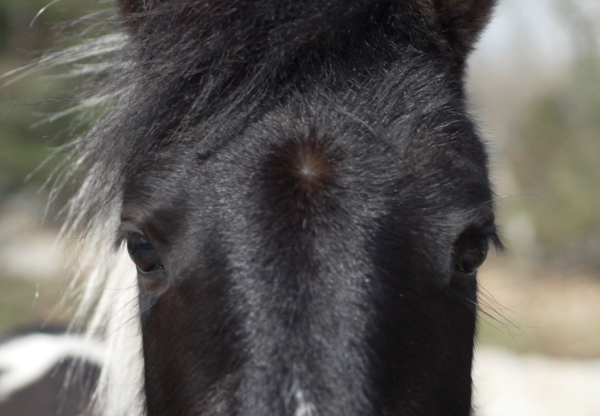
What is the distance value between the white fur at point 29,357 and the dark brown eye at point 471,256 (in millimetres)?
1973

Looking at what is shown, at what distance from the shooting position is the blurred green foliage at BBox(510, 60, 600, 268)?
984cm

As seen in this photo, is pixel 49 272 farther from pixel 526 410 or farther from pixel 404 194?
pixel 404 194

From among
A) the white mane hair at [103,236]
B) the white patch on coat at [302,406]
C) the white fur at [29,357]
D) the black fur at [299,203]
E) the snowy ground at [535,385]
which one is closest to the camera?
the white patch on coat at [302,406]

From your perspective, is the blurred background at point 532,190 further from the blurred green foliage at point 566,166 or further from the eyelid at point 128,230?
the eyelid at point 128,230

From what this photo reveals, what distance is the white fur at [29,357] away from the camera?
3.14 meters

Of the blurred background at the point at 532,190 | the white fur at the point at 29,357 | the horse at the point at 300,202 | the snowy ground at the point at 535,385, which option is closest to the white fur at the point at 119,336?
the horse at the point at 300,202

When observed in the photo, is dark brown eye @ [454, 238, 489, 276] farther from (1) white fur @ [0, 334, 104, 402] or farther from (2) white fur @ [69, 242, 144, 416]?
(1) white fur @ [0, 334, 104, 402]

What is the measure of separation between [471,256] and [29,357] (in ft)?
8.44

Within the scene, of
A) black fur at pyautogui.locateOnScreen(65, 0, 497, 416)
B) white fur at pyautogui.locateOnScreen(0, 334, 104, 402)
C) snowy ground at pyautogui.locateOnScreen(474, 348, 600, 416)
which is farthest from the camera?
snowy ground at pyautogui.locateOnScreen(474, 348, 600, 416)

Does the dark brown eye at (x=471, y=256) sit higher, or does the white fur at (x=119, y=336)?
the dark brown eye at (x=471, y=256)

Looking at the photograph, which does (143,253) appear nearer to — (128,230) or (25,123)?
(128,230)

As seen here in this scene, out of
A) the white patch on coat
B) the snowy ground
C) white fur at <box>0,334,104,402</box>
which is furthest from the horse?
the snowy ground

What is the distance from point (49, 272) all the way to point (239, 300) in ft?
31.7

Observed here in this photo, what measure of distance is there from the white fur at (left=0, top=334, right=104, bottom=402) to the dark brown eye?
6.47 feet
